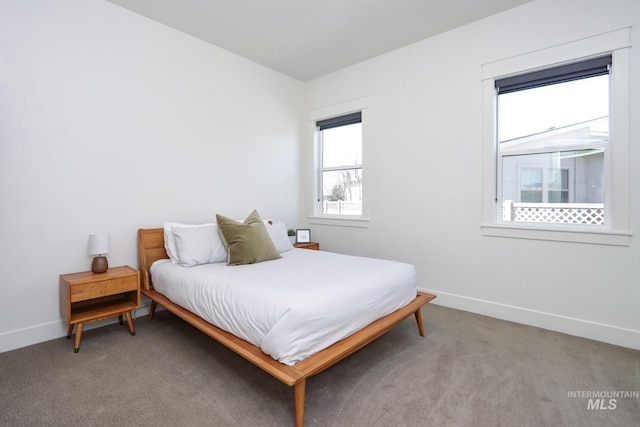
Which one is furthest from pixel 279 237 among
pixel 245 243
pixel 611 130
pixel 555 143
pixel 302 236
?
pixel 611 130

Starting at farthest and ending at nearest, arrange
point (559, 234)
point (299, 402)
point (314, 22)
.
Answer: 1. point (314, 22)
2. point (559, 234)
3. point (299, 402)

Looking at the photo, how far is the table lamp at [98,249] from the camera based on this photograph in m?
2.51

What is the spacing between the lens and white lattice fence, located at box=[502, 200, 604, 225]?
8.42ft

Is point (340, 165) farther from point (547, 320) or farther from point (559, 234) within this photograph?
point (547, 320)

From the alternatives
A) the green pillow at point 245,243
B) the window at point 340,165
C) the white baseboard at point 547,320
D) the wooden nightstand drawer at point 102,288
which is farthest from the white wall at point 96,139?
the white baseboard at point 547,320

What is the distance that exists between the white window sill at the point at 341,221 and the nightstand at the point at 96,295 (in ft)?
8.15

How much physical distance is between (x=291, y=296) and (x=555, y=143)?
274 centimetres

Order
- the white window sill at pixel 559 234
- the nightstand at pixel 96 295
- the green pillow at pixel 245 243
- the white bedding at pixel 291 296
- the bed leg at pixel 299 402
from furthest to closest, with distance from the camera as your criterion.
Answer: the green pillow at pixel 245 243, the white window sill at pixel 559 234, the nightstand at pixel 96 295, the white bedding at pixel 291 296, the bed leg at pixel 299 402

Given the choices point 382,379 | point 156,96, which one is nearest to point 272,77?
point 156,96

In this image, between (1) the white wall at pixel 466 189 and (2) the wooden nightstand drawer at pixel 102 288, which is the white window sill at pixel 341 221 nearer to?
(1) the white wall at pixel 466 189

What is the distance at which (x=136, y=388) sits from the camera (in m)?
1.85

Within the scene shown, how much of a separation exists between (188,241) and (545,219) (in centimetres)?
328

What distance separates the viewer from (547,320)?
8.84 ft

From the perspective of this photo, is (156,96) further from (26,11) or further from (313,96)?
(313,96)
